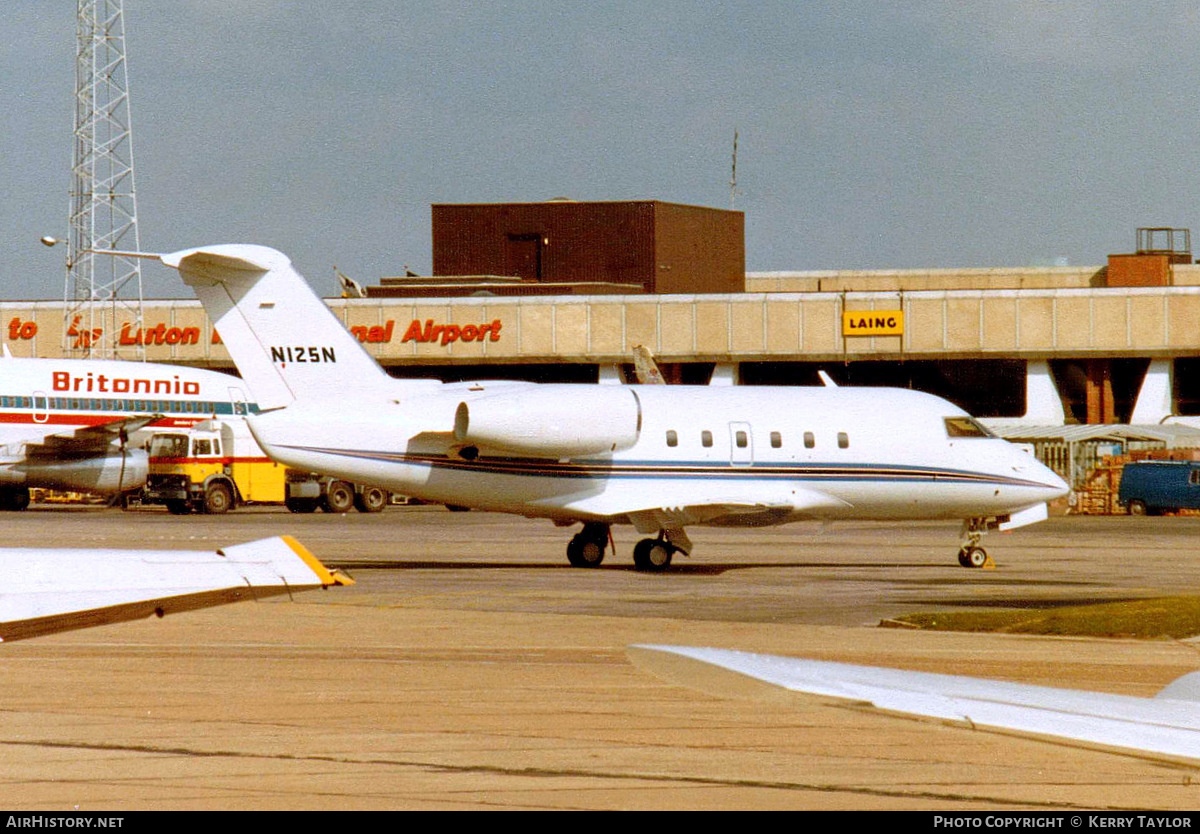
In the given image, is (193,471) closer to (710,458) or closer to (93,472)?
(93,472)

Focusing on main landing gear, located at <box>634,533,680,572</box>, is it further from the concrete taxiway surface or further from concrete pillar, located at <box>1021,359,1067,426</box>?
concrete pillar, located at <box>1021,359,1067,426</box>

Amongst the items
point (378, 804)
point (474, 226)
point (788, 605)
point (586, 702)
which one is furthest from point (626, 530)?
point (474, 226)

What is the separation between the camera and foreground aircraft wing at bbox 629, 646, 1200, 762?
459 centimetres

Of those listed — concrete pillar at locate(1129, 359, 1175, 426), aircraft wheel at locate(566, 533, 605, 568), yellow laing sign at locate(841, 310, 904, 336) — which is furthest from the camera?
yellow laing sign at locate(841, 310, 904, 336)

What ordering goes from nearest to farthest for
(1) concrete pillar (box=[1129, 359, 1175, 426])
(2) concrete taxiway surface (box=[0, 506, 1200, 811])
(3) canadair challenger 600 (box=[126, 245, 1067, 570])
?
(2) concrete taxiway surface (box=[0, 506, 1200, 811])
(3) canadair challenger 600 (box=[126, 245, 1067, 570])
(1) concrete pillar (box=[1129, 359, 1175, 426])

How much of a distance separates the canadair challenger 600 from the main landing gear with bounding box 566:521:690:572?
30 millimetres

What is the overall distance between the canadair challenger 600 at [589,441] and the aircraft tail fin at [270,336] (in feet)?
0.08

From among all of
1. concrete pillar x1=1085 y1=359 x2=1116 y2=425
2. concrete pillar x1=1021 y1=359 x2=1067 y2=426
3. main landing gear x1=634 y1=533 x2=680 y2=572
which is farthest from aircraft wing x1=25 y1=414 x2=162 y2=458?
concrete pillar x1=1085 y1=359 x2=1116 y2=425

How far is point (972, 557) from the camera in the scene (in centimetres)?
2941

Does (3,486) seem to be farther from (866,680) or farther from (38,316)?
(866,680)

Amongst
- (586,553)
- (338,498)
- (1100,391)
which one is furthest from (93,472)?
(1100,391)

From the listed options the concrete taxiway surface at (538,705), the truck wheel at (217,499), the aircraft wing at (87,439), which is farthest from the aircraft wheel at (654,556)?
the truck wheel at (217,499)

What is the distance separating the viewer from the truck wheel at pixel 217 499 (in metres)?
51.4

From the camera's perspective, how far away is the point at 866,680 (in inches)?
200
